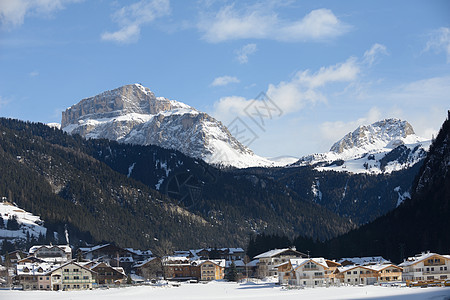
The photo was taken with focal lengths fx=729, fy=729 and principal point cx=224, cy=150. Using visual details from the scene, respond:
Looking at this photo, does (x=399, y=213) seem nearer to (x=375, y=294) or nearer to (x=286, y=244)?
(x=286, y=244)

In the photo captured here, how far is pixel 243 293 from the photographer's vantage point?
11225cm

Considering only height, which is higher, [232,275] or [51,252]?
[51,252]

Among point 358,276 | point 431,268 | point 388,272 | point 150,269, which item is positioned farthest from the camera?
point 150,269

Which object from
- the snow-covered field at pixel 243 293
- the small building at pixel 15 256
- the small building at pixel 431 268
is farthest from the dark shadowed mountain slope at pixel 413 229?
the small building at pixel 15 256

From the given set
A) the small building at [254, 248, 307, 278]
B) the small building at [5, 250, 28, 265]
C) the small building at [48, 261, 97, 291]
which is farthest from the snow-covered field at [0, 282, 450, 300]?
the small building at [5, 250, 28, 265]

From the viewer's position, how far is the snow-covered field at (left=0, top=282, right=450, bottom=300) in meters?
99.0

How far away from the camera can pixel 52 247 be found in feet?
600

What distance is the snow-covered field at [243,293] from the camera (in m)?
99.0

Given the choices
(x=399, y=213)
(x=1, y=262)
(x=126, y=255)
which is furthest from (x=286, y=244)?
(x=1, y=262)

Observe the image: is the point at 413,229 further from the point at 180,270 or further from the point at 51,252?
the point at 51,252

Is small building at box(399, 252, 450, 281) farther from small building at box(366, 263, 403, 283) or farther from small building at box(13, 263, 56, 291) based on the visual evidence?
small building at box(13, 263, 56, 291)

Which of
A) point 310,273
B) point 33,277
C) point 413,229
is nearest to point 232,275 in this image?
point 310,273

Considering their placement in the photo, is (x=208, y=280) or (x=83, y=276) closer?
(x=83, y=276)

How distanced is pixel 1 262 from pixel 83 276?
35.2 metres
